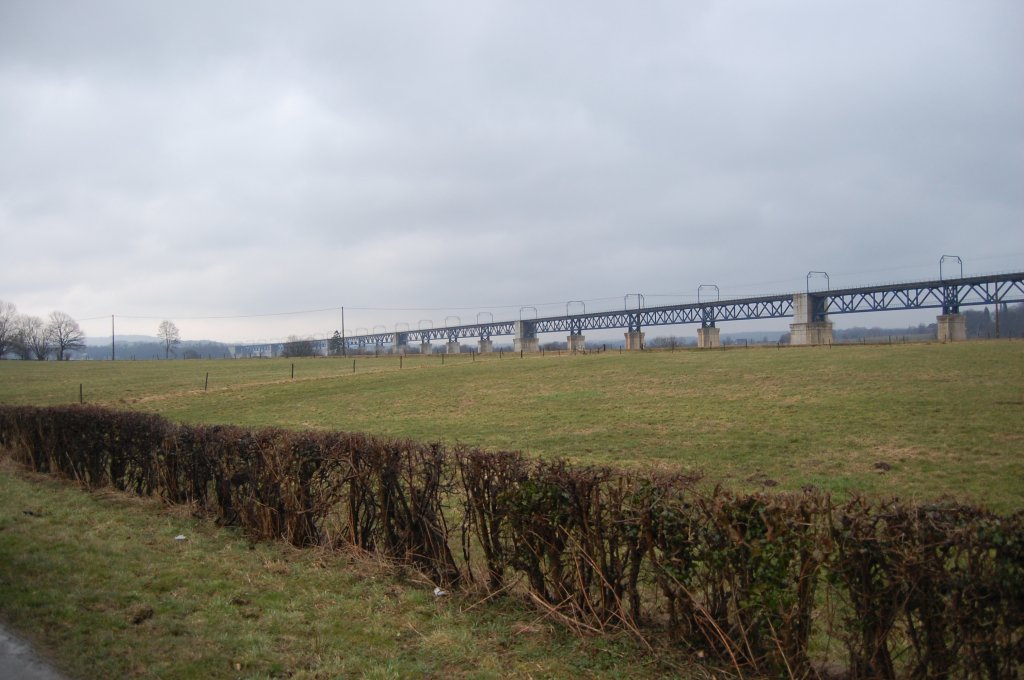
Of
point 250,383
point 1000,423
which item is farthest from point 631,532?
point 250,383

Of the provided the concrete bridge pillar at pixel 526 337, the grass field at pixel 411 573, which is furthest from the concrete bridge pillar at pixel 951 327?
the concrete bridge pillar at pixel 526 337

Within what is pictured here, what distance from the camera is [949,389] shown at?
21641 millimetres

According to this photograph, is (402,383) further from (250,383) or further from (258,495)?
(258,495)

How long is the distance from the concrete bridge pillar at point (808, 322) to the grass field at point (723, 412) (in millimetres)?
55423

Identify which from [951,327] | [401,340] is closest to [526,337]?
[401,340]

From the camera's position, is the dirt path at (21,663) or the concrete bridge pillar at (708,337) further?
the concrete bridge pillar at (708,337)

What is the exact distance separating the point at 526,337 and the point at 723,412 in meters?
118

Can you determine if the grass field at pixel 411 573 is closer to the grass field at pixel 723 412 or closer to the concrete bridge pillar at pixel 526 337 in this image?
the grass field at pixel 723 412

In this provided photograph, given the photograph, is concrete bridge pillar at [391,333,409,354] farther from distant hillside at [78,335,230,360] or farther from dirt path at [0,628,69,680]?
dirt path at [0,628,69,680]

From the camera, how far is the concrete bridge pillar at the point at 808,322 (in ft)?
299

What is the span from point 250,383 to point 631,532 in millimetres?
41726

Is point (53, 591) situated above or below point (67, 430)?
below

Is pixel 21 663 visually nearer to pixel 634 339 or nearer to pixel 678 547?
pixel 678 547

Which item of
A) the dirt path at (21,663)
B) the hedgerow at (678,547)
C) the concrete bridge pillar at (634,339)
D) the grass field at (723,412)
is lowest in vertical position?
the grass field at (723,412)
